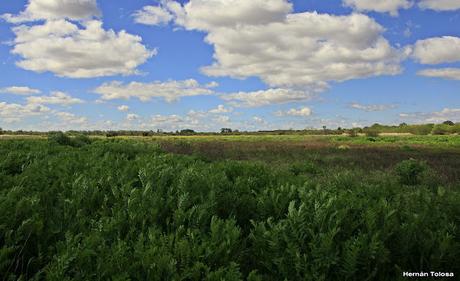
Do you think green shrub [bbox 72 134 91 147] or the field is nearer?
the field

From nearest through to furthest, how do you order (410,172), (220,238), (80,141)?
(220,238) < (410,172) < (80,141)

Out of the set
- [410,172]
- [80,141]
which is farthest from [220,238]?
[80,141]

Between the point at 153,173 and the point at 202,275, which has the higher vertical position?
the point at 153,173

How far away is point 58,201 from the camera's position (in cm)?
528

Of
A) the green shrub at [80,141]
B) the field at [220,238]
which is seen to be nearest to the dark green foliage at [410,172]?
the field at [220,238]

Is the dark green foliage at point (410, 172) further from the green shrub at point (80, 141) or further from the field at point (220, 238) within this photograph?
the green shrub at point (80, 141)

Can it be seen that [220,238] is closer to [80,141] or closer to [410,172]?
[410,172]

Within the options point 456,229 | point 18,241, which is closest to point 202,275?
point 18,241

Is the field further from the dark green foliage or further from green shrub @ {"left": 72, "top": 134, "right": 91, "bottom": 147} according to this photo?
green shrub @ {"left": 72, "top": 134, "right": 91, "bottom": 147}

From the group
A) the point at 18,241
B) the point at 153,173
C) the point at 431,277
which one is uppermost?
the point at 153,173

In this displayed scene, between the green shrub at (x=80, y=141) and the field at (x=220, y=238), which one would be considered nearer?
the field at (x=220, y=238)

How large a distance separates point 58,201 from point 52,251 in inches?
68.1

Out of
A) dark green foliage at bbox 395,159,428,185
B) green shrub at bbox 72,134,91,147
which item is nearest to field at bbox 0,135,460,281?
dark green foliage at bbox 395,159,428,185

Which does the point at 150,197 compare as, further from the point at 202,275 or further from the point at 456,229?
the point at 456,229
